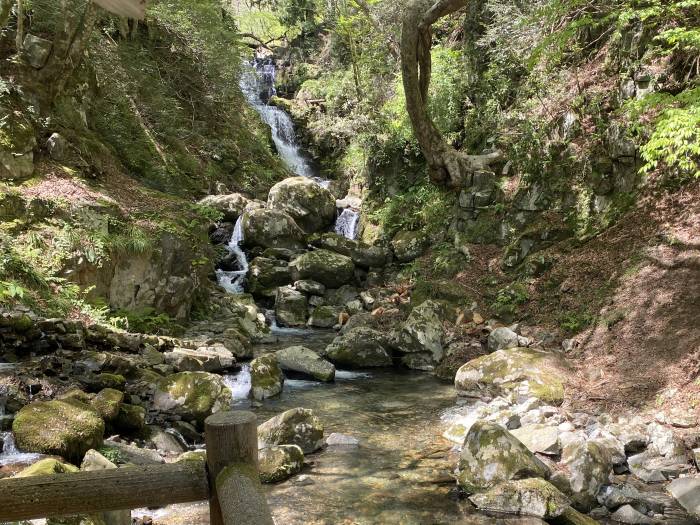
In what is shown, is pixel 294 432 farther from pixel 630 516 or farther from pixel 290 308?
pixel 290 308

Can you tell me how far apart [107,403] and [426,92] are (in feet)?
30.3

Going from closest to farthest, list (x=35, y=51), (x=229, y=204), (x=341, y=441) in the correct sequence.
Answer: (x=341, y=441) < (x=35, y=51) < (x=229, y=204)

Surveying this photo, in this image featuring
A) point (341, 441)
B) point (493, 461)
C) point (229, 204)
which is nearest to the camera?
point (493, 461)

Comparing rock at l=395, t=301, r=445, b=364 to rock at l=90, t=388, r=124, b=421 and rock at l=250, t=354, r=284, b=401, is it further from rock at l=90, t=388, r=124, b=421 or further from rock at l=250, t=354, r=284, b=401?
rock at l=90, t=388, r=124, b=421

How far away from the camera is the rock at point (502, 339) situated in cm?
871

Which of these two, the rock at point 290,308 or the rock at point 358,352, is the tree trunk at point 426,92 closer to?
the rock at point 290,308

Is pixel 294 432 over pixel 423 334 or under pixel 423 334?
under

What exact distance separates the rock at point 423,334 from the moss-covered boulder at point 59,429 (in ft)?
19.6

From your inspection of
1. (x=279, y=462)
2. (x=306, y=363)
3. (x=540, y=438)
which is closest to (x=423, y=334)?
(x=306, y=363)

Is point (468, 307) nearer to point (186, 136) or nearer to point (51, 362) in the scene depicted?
point (51, 362)

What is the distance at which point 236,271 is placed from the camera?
45.2 ft

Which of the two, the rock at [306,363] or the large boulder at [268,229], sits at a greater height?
the large boulder at [268,229]

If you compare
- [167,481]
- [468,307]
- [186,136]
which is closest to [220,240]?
[186,136]

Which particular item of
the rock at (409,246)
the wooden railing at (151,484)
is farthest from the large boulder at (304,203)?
the wooden railing at (151,484)
